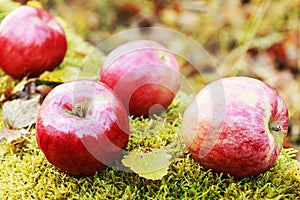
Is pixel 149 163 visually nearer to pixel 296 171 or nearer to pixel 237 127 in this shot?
pixel 237 127

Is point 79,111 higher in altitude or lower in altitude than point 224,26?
higher

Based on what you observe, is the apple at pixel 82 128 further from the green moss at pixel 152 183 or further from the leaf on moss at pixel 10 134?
the leaf on moss at pixel 10 134

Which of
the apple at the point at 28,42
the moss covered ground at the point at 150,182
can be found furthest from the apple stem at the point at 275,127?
the apple at the point at 28,42

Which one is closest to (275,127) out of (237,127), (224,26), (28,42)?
(237,127)

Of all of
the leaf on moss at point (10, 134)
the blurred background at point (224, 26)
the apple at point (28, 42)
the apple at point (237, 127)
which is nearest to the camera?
the apple at point (237, 127)

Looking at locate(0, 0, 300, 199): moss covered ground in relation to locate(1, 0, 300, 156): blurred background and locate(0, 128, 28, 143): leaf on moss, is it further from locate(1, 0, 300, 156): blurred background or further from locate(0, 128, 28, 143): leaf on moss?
locate(1, 0, 300, 156): blurred background

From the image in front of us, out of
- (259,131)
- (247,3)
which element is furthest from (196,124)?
(247,3)

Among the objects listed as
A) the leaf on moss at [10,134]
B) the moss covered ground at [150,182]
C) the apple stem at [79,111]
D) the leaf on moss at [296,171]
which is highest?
the apple stem at [79,111]

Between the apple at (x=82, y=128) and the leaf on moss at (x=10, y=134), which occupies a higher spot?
the apple at (x=82, y=128)

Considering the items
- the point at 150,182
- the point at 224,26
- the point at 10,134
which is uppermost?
the point at 150,182
